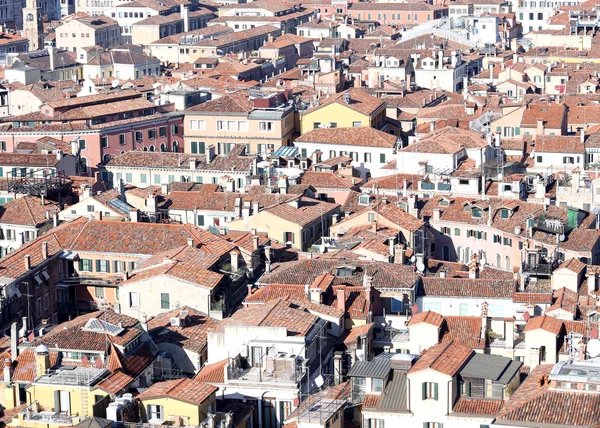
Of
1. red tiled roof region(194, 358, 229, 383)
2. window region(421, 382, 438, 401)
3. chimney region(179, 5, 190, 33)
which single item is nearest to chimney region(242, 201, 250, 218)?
red tiled roof region(194, 358, 229, 383)

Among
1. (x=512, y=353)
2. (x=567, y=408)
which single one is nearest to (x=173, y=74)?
(x=512, y=353)

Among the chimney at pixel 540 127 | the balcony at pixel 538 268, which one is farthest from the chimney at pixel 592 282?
the chimney at pixel 540 127

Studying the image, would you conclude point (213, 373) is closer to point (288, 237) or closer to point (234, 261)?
point (234, 261)

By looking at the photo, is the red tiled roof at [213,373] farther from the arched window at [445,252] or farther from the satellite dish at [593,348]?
the arched window at [445,252]

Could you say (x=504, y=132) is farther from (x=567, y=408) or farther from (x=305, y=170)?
(x=567, y=408)

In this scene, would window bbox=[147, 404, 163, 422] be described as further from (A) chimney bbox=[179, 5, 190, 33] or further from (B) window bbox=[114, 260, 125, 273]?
(A) chimney bbox=[179, 5, 190, 33]
